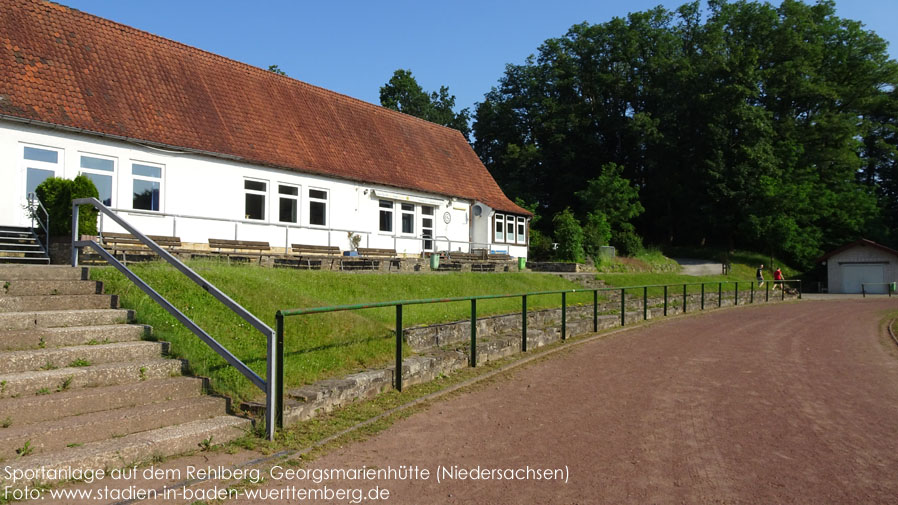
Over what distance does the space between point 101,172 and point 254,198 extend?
→ 5021mm

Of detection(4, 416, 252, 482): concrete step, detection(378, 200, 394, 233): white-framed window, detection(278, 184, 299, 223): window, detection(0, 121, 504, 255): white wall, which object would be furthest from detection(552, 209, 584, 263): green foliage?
detection(4, 416, 252, 482): concrete step

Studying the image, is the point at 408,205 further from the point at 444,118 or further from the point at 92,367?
the point at 444,118

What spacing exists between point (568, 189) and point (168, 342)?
51573 millimetres

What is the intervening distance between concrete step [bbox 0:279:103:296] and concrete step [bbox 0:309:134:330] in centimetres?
66

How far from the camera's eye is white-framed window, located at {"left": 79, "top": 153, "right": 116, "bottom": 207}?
1703cm

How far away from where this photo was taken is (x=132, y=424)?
A: 17.8 ft

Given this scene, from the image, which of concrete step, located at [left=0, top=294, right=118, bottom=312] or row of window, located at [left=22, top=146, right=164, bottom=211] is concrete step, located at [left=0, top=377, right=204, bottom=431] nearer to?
concrete step, located at [left=0, top=294, right=118, bottom=312]

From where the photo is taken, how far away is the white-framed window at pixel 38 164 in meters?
Answer: 15.9

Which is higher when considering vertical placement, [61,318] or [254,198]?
[254,198]

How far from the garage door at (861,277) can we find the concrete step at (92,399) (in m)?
45.6

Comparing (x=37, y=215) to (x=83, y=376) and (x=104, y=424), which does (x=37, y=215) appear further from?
(x=104, y=424)

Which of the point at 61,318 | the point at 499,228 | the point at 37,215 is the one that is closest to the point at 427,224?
the point at 499,228

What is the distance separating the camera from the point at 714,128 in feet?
159

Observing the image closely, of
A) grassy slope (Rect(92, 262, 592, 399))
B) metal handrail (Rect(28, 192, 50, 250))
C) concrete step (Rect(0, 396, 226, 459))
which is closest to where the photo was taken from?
concrete step (Rect(0, 396, 226, 459))
